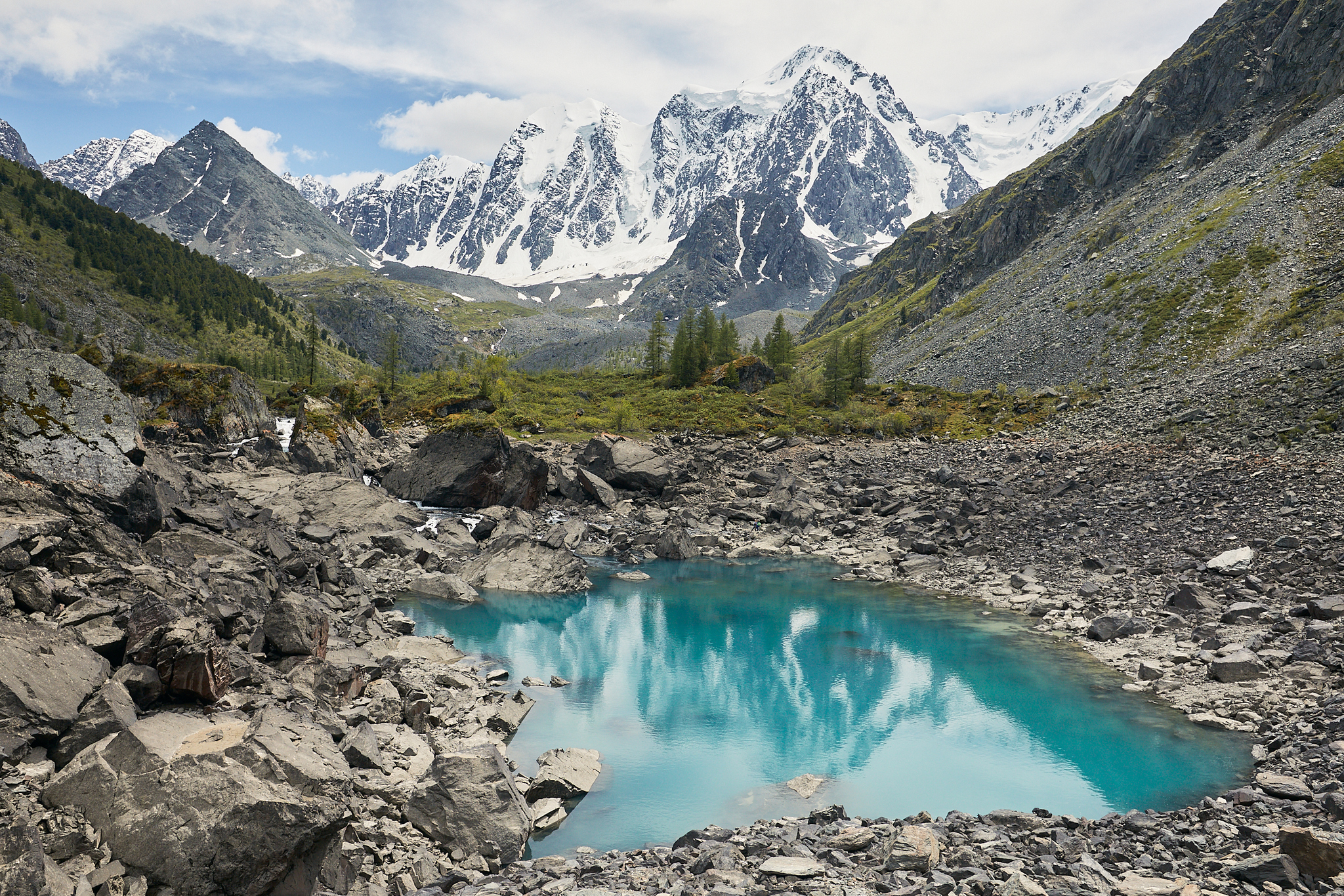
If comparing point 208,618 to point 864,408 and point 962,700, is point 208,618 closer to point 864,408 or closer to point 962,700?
point 962,700

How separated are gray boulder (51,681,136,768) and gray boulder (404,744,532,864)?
565 centimetres

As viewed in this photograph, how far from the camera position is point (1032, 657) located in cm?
3006

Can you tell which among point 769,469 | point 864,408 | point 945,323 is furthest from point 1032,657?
point 945,323

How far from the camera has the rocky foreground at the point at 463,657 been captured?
11797 millimetres

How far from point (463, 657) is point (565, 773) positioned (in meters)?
12.2

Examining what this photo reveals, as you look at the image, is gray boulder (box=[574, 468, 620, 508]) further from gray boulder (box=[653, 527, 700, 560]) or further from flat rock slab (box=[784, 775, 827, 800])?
flat rock slab (box=[784, 775, 827, 800])

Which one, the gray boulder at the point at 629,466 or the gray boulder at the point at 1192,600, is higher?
the gray boulder at the point at 629,466

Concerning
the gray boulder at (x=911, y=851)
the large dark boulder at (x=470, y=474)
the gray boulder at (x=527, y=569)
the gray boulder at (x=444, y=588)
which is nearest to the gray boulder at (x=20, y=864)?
the gray boulder at (x=911, y=851)

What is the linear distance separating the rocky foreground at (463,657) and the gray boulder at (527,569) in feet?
0.56

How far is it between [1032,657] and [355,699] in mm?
26372

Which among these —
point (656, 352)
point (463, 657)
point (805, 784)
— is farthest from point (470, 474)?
point (656, 352)

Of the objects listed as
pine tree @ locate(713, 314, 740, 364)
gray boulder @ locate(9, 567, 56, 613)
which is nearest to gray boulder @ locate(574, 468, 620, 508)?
gray boulder @ locate(9, 567, 56, 613)

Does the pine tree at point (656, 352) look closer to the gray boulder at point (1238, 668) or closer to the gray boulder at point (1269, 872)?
the gray boulder at point (1238, 668)

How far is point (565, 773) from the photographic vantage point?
64.6 feet
